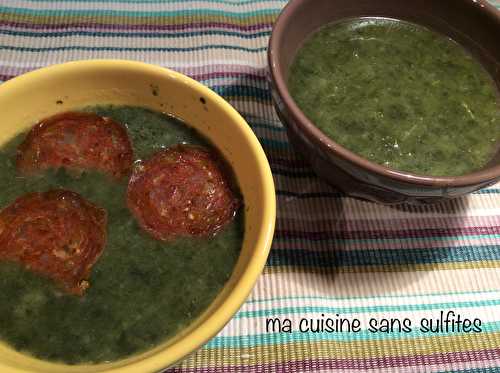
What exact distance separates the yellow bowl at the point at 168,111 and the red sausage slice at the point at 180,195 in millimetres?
45

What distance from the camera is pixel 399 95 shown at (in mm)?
1250

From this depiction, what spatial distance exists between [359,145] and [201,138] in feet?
1.27

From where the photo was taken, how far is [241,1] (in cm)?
166

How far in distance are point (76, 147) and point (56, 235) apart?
0.20 m

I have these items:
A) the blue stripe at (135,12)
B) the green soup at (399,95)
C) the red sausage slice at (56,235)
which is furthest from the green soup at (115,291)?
the blue stripe at (135,12)

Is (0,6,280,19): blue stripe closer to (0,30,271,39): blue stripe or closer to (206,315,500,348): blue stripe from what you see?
(0,30,271,39): blue stripe

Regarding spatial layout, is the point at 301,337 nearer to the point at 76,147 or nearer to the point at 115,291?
the point at 115,291

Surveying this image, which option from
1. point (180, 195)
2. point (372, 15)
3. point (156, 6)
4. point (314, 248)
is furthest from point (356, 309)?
point (156, 6)

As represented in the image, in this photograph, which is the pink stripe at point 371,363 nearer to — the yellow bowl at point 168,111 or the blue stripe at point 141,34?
the yellow bowl at point 168,111

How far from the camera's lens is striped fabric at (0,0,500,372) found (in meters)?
1.02

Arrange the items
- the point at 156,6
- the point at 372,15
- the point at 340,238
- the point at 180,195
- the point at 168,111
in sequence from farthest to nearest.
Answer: the point at 156,6
the point at 372,15
the point at 340,238
the point at 168,111
the point at 180,195

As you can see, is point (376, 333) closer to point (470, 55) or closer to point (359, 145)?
point (359, 145)

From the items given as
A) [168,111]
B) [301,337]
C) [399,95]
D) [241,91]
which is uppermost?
[399,95]

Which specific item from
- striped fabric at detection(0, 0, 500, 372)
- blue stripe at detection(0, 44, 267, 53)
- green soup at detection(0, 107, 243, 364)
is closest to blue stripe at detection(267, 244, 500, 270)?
striped fabric at detection(0, 0, 500, 372)
